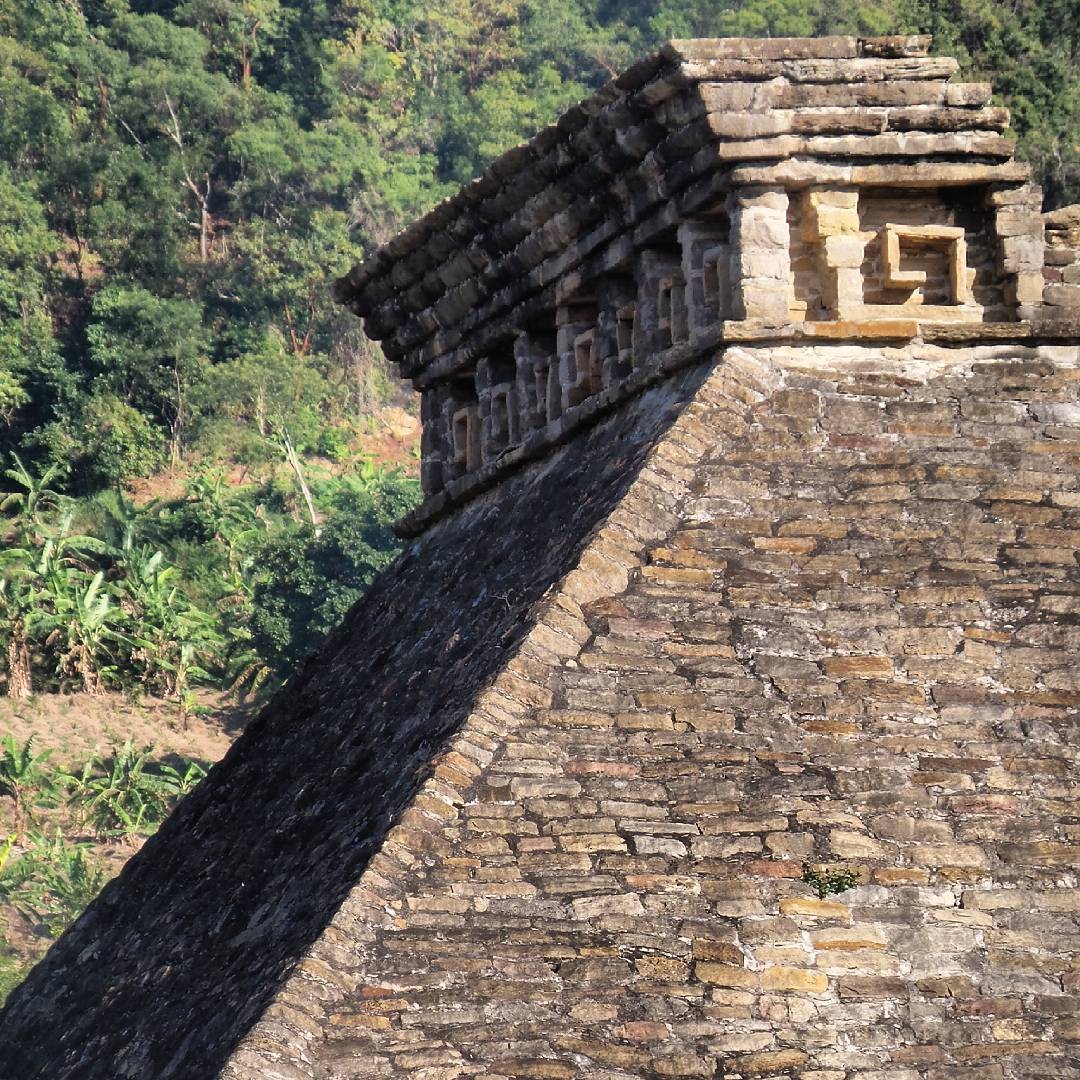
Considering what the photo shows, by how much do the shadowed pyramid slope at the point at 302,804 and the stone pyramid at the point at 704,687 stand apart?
32mm

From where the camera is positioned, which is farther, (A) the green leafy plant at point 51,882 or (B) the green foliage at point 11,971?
(A) the green leafy plant at point 51,882

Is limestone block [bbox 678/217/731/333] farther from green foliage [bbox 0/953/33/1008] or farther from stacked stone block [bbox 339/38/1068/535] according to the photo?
green foliage [bbox 0/953/33/1008]

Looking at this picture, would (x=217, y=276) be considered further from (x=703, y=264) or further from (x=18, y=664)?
(x=703, y=264)

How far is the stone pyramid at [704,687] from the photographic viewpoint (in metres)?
6.12

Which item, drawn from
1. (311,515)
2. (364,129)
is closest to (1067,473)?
(311,515)

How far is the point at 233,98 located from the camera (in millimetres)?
61344

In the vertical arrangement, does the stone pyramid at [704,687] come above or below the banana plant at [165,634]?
above

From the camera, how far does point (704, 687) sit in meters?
6.92

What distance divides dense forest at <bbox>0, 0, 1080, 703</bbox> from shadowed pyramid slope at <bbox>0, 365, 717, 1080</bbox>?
30159 millimetres

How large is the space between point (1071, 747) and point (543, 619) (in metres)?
1.55

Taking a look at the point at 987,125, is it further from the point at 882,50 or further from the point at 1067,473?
the point at 1067,473

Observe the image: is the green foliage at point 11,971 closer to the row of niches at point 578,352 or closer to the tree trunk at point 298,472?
the tree trunk at point 298,472

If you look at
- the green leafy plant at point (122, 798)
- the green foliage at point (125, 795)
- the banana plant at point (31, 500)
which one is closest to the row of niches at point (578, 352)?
the green foliage at point (125, 795)

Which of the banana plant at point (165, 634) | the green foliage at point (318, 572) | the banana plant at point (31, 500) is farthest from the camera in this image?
the banana plant at point (31, 500)
